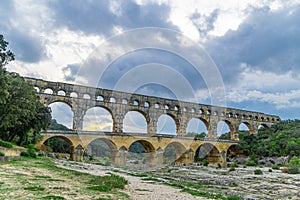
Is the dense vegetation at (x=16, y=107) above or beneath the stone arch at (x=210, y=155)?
above

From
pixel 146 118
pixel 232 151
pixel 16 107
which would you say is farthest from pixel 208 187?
pixel 232 151

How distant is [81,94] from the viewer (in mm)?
39312

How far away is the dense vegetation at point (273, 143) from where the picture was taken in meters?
38.7

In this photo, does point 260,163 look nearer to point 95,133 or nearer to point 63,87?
point 95,133

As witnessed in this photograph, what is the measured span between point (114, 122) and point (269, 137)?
28819 mm

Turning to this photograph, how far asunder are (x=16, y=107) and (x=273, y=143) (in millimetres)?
38577

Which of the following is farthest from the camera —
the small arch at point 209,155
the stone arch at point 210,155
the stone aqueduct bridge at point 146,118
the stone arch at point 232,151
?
the stone arch at point 232,151

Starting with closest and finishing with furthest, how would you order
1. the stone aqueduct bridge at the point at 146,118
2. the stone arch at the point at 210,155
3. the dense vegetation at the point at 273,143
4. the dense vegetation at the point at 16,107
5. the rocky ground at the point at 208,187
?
the rocky ground at the point at 208,187 < the dense vegetation at the point at 16,107 < the stone aqueduct bridge at the point at 146,118 < the dense vegetation at the point at 273,143 < the stone arch at the point at 210,155

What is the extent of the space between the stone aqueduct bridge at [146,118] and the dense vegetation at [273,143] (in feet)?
8.76

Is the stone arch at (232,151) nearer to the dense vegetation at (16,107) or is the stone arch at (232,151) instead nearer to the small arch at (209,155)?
the small arch at (209,155)

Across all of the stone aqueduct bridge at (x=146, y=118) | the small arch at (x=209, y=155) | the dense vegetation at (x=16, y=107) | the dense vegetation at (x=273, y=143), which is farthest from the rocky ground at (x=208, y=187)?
the small arch at (x=209, y=155)

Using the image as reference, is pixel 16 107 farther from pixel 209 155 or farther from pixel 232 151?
pixel 232 151

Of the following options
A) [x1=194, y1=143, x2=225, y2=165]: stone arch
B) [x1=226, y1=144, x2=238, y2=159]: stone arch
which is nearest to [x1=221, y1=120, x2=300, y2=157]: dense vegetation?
[x1=226, y1=144, x2=238, y2=159]: stone arch

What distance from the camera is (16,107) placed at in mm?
19672
